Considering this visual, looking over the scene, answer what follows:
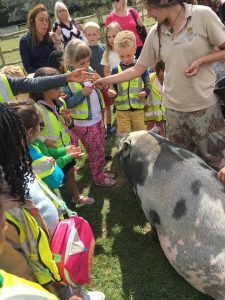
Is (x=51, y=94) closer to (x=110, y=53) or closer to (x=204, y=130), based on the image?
(x=204, y=130)

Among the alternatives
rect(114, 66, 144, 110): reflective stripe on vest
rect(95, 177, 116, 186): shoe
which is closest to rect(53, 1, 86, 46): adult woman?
rect(114, 66, 144, 110): reflective stripe on vest

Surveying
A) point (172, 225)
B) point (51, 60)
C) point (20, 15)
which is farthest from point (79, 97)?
point (20, 15)

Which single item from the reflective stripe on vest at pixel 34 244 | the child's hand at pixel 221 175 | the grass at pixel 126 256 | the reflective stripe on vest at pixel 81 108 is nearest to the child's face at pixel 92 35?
the reflective stripe on vest at pixel 81 108

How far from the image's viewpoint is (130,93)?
16.0 feet

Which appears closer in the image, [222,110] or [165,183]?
[165,183]

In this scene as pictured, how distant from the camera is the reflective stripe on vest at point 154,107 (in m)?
5.13

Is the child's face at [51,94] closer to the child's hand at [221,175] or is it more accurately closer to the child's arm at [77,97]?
the child's arm at [77,97]

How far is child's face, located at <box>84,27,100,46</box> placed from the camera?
6.16 m

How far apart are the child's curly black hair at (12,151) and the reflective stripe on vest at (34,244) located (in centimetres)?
15

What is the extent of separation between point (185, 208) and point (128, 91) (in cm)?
225

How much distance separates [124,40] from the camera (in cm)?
470

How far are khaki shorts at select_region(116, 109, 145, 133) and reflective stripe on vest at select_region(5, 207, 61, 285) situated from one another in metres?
2.95

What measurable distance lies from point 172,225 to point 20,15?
129ft

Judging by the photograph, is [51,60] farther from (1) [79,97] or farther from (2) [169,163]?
(2) [169,163]
